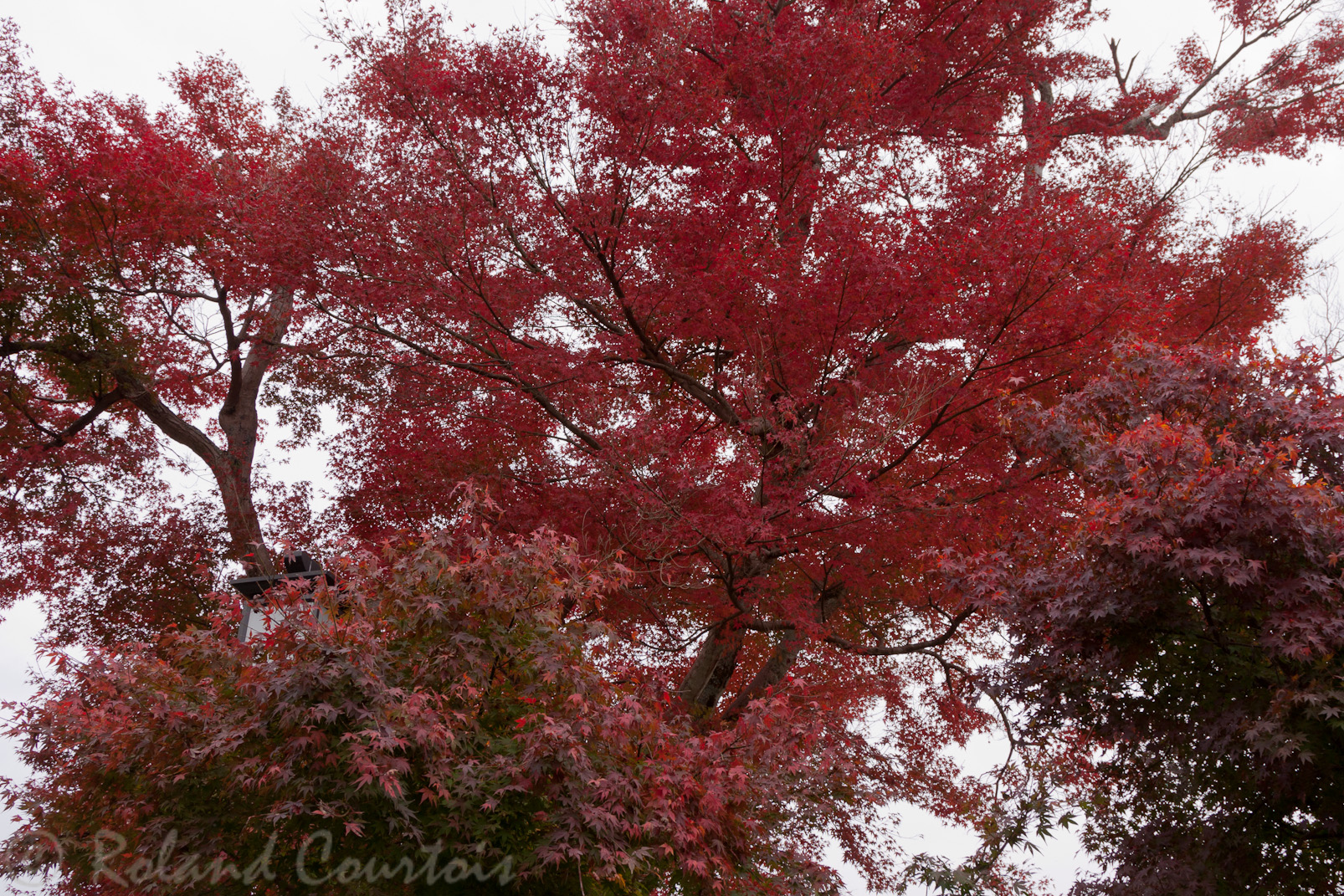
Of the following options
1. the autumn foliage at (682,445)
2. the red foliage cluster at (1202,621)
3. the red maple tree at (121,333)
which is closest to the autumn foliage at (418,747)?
the autumn foliage at (682,445)

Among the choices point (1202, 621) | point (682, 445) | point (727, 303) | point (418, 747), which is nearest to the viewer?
point (418, 747)

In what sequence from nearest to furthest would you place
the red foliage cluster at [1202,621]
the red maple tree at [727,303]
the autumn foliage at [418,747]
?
the autumn foliage at [418,747] < the red foliage cluster at [1202,621] < the red maple tree at [727,303]

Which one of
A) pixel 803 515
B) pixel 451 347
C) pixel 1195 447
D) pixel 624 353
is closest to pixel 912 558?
pixel 803 515

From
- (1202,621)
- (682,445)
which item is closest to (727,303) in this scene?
(682,445)

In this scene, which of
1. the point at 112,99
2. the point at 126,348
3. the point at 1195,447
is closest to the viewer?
the point at 1195,447

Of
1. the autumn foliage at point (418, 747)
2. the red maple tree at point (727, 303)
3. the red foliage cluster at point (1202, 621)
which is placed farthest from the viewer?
the red maple tree at point (727, 303)

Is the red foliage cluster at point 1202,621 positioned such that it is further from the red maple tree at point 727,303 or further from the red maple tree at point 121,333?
the red maple tree at point 121,333

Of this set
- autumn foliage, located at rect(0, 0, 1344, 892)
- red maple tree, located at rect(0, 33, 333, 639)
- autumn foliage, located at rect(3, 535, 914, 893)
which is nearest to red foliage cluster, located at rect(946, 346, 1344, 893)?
autumn foliage, located at rect(0, 0, 1344, 892)

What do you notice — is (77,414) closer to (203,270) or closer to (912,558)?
(203,270)

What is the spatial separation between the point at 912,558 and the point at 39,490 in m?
14.0

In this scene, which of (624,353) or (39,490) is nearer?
(624,353)

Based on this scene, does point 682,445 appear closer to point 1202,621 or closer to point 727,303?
point 727,303

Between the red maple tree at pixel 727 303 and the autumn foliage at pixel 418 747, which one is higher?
the red maple tree at pixel 727 303

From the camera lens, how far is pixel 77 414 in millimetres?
16406
